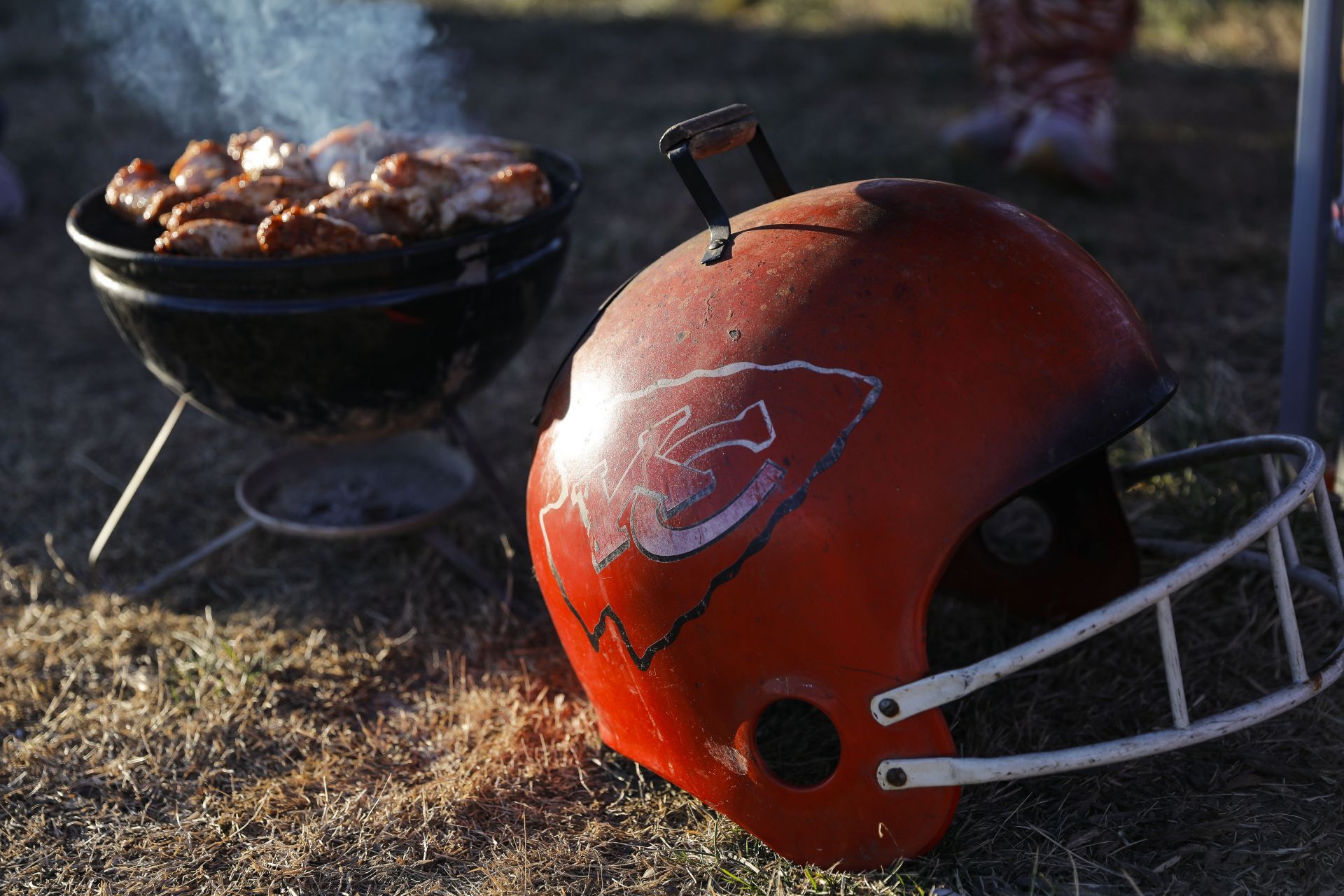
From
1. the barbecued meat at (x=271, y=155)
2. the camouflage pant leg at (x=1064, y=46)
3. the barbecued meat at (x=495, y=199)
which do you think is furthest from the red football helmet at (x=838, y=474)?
the camouflage pant leg at (x=1064, y=46)

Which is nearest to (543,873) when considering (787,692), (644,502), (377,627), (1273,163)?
(787,692)

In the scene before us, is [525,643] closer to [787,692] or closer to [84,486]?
[787,692]

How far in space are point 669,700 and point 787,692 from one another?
230 millimetres

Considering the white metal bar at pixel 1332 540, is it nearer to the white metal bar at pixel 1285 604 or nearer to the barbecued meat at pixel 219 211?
the white metal bar at pixel 1285 604

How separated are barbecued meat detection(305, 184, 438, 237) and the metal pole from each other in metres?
1.88

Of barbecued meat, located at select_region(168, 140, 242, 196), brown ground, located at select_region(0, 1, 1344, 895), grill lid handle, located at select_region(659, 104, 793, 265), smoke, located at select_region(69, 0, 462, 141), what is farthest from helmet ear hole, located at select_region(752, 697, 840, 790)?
smoke, located at select_region(69, 0, 462, 141)

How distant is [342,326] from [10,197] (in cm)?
422

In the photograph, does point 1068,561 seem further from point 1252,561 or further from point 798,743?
point 798,743

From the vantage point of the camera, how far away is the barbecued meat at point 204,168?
271 centimetres

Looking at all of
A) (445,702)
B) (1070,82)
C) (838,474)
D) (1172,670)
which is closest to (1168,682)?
(1172,670)

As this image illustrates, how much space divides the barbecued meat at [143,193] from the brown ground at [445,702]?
38.9 inches

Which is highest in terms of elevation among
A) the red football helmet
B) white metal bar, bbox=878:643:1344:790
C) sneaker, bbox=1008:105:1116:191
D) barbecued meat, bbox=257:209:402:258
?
barbecued meat, bbox=257:209:402:258

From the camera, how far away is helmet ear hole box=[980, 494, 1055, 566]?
2908 millimetres

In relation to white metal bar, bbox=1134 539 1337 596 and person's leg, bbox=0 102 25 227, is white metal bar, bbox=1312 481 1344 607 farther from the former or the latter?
person's leg, bbox=0 102 25 227
